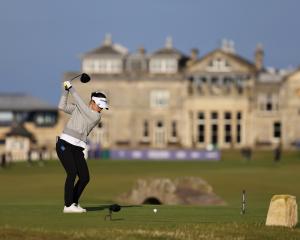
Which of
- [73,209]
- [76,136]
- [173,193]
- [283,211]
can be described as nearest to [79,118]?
[76,136]

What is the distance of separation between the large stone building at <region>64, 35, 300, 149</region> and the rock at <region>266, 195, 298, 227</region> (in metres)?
108

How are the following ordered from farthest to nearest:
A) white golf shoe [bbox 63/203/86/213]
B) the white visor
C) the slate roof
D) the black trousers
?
the slate roof, white golf shoe [bbox 63/203/86/213], the white visor, the black trousers

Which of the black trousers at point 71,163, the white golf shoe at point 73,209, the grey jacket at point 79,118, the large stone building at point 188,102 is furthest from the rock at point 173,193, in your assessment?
the large stone building at point 188,102

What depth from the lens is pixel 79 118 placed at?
2272 cm

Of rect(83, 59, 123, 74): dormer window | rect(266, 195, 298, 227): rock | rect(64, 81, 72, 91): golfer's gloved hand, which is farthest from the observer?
rect(83, 59, 123, 74): dormer window

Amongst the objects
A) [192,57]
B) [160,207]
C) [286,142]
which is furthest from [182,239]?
[192,57]

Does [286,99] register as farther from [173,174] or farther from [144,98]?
[173,174]

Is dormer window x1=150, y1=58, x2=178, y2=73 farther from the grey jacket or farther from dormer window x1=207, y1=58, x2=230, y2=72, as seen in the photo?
the grey jacket

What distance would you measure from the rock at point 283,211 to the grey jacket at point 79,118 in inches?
156

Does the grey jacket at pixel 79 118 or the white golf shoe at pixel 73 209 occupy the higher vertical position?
the grey jacket at pixel 79 118

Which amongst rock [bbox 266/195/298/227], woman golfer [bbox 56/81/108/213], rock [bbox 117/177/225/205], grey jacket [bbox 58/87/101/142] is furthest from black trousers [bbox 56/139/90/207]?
rock [bbox 117/177/225/205]

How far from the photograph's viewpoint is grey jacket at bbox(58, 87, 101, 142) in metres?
22.6

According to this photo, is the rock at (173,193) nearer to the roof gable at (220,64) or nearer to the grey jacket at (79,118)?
the grey jacket at (79,118)

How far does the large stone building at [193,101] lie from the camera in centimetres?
13212
